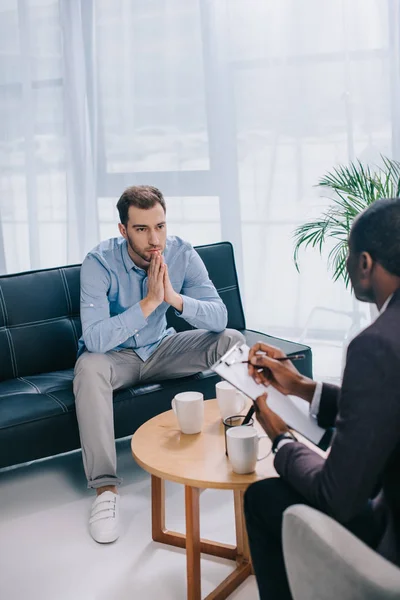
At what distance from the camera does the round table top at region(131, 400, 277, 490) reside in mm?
1848

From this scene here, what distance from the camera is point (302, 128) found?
3785 millimetres

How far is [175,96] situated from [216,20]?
440mm

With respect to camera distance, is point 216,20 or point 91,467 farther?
point 216,20

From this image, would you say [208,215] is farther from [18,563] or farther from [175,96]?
[18,563]

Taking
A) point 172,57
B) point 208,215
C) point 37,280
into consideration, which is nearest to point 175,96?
point 172,57

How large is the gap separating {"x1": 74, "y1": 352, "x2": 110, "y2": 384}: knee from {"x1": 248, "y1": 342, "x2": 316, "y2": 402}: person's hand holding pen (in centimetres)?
91

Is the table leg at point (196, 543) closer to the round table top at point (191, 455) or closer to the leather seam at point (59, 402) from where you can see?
the round table top at point (191, 455)

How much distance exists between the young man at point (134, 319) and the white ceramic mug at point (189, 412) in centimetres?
48

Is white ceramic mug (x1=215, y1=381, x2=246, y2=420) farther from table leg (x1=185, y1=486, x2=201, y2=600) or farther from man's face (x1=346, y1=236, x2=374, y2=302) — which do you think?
man's face (x1=346, y1=236, x2=374, y2=302)

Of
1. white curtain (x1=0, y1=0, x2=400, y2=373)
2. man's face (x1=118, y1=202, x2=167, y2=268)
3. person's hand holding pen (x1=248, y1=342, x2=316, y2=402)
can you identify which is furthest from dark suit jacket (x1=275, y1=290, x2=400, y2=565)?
white curtain (x1=0, y1=0, x2=400, y2=373)

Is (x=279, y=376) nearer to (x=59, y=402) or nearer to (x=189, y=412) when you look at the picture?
(x=189, y=412)

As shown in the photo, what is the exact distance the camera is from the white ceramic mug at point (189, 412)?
211cm

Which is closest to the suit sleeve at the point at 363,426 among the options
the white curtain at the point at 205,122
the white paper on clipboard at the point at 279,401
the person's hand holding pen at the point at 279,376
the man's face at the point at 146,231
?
the white paper on clipboard at the point at 279,401

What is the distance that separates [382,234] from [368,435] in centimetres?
38
